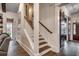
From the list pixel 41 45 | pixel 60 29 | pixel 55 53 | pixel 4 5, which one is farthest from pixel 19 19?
pixel 55 53

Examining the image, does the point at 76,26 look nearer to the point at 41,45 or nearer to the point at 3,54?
the point at 41,45

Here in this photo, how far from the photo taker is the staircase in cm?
185

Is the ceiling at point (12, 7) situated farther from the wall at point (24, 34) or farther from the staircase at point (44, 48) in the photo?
the staircase at point (44, 48)

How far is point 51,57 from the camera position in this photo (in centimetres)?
189

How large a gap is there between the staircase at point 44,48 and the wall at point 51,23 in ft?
0.19

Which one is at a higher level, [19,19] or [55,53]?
[19,19]

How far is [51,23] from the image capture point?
1.87m

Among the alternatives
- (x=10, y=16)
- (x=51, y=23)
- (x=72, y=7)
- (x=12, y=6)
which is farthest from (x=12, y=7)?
(x=72, y=7)

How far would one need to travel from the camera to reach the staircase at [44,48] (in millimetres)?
1851

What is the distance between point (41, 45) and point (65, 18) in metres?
0.60

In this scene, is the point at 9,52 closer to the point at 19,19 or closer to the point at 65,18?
the point at 19,19

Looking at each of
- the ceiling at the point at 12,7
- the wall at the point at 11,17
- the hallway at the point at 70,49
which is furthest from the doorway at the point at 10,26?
the hallway at the point at 70,49

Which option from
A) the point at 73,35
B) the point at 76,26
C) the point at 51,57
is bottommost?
the point at 51,57

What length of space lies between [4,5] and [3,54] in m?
0.80
